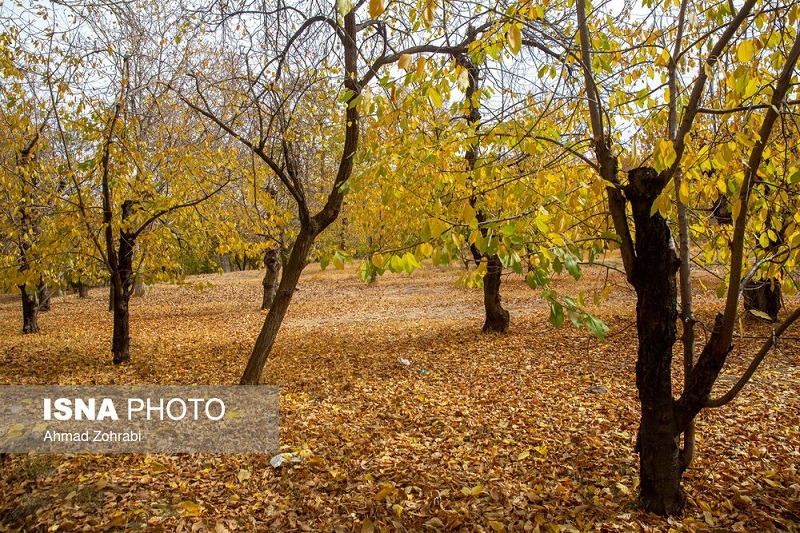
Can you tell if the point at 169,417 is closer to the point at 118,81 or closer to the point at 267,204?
the point at 267,204

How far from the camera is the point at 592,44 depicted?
3020 millimetres

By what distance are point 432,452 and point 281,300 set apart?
2373 mm

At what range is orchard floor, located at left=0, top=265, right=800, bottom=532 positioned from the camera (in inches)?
114

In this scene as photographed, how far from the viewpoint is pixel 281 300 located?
521cm

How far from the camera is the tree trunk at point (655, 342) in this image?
253 cm

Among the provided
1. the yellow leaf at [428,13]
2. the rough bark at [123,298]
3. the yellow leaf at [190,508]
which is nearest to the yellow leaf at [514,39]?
the yellow leaf at [428,13]

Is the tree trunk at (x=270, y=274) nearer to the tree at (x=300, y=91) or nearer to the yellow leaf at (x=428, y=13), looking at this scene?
the tree at (x=300, y=91)

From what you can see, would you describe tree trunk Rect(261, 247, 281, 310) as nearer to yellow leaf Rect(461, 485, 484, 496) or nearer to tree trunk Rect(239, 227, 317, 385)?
tree trunk Rect(239, 227, 317, 385)

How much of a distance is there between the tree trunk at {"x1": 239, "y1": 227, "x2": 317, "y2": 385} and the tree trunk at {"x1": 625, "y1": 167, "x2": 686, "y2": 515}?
11.1 feet

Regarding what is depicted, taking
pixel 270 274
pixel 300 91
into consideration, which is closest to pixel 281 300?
pixel 300 91

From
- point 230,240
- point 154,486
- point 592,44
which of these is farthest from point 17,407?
point 592,44

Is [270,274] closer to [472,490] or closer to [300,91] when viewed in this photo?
[300,91]

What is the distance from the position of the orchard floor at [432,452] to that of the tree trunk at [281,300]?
578mm

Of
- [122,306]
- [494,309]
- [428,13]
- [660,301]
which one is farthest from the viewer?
[494,309]
